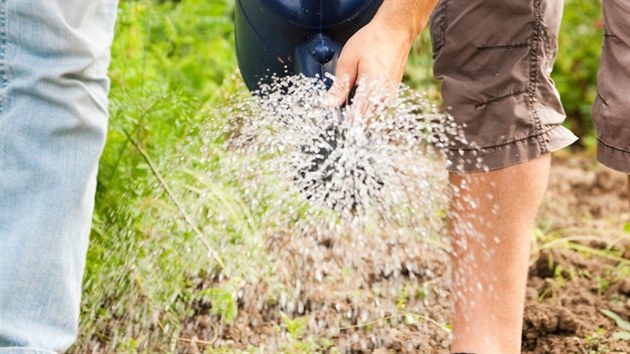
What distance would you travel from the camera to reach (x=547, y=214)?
3207mm

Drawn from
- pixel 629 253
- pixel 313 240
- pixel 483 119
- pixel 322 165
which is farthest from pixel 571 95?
pixel 322 165

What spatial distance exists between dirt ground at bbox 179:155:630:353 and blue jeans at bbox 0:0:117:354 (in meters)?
0.47

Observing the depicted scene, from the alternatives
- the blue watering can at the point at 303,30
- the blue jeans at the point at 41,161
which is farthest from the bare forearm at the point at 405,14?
the blue jeans at the point at 41,161

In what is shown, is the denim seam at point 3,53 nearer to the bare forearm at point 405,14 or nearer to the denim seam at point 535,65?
the bare forearm at point 405,14

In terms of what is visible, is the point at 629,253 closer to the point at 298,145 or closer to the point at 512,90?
the point at 512,90

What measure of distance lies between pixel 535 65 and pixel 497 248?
0.36 metres

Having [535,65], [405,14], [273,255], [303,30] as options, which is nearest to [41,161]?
[303,30]

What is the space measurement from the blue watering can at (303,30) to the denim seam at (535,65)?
0.30 meters

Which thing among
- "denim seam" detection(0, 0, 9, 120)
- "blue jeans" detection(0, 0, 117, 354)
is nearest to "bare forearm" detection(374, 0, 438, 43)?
"blue jeans" detection(0, 0, 117, 354)

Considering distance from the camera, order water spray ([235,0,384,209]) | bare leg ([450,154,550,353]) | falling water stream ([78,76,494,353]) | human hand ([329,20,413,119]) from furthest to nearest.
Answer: falling water stream ([78,76,494,353])
bare leg ([450,154,550,353])
water spray ([235,0,384,209])
human hand ([329,20,413,119])

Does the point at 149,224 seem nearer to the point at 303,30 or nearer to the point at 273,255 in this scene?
the point at 273,255

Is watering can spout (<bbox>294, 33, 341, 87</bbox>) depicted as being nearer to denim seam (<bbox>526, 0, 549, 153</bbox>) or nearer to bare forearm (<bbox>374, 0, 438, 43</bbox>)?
bare forearm (<bbox>374, 0, 438, 43</bbox>)

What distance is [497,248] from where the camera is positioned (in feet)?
6.44

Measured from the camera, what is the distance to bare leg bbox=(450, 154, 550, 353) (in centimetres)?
196
